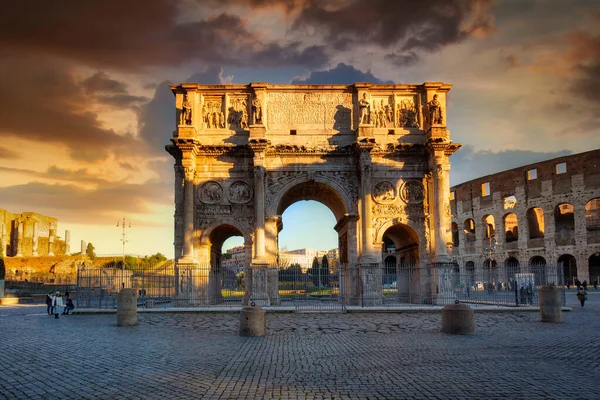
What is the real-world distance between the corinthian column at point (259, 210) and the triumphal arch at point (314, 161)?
0.05 m

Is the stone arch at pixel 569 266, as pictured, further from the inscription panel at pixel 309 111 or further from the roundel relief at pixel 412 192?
the inscription panel at pixel 309 111

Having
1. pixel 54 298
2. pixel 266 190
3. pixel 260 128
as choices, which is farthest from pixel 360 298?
pixel 54 298

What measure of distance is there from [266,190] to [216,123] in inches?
162

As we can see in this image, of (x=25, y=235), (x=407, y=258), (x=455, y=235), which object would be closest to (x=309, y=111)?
(x=407, y=258)

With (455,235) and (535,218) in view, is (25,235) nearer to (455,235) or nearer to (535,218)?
(455,235)

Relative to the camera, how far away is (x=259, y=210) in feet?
78.6

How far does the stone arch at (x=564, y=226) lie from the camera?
41.4 metres

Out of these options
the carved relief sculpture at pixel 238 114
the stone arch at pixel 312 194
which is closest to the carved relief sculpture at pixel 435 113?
the stone arch at pixel 312 194

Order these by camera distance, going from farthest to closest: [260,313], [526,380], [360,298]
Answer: [360,298], [260,313], [526,380]

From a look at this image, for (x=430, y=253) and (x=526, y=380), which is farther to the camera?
(x=430, y=253)

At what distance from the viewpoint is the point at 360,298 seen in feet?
75.7

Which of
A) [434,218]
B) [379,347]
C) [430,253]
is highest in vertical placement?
[434,218]

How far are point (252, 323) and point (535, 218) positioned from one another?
40970mm

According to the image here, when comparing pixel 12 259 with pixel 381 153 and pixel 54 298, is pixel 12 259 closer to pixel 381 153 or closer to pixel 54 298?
pixel 54 298
